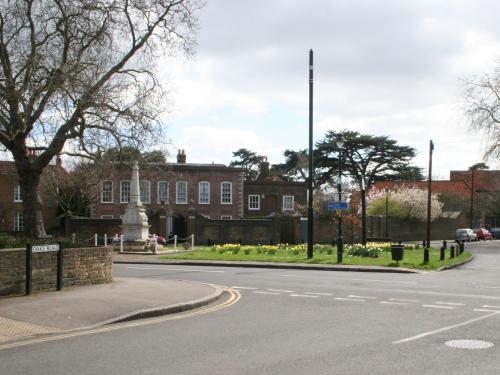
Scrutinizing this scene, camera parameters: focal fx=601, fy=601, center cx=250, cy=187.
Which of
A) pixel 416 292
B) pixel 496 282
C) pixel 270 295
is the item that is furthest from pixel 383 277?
pixel 270 295

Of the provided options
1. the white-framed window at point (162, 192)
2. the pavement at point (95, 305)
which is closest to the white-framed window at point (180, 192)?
the white-framed window at point (162, 192)

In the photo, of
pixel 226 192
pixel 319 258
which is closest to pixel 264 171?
pixel 226 192

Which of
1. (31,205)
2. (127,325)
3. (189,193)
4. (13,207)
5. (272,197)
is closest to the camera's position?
(127,325)

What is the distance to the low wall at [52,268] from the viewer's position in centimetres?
1336

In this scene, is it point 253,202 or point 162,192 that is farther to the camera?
point 253,202

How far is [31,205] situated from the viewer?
18.3 m

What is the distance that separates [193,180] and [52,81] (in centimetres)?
4744

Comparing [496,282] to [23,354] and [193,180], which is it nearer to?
[23,354]

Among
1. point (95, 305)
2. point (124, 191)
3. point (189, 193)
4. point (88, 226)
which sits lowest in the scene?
→ point (95, 305)

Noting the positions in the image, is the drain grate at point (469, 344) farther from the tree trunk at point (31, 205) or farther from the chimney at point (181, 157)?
the chimney at point (181, 157)

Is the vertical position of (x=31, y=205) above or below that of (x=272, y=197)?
below

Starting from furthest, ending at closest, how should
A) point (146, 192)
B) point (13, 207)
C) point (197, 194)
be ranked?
point (197, 194) < point (146, 192) < point (13, 207)

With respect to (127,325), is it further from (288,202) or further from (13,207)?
(288,202)

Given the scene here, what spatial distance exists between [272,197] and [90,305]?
5760 cm
